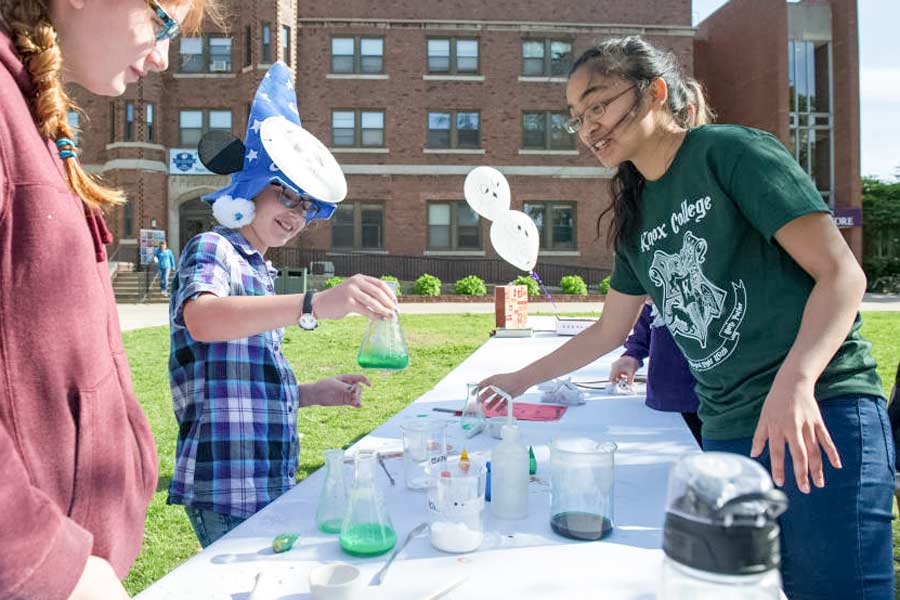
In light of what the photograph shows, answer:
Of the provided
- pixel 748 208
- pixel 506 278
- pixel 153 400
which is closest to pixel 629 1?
pixel 506 278

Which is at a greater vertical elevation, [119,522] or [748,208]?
[748,208]

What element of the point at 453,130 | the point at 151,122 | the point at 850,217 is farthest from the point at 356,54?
the point at 850,217

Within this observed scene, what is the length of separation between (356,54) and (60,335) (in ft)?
84.3

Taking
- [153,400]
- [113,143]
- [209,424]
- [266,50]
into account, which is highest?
[266,50]

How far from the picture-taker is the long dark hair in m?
2.09

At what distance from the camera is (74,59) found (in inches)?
43.4

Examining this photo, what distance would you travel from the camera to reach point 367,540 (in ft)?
5.06

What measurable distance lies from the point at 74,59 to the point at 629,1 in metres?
27.8

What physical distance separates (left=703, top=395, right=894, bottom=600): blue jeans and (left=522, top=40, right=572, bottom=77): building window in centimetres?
2530

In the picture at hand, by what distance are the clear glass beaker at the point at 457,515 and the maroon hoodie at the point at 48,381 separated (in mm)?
742

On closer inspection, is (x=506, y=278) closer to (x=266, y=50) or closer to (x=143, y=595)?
(x=266, y=50)

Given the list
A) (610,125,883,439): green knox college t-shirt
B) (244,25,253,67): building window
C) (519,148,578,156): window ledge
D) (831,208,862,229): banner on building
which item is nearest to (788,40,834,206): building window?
(831,208,862,229): banner on building

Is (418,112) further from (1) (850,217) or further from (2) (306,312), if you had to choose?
(2) (306,312)

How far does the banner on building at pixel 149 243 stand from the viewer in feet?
76.2
